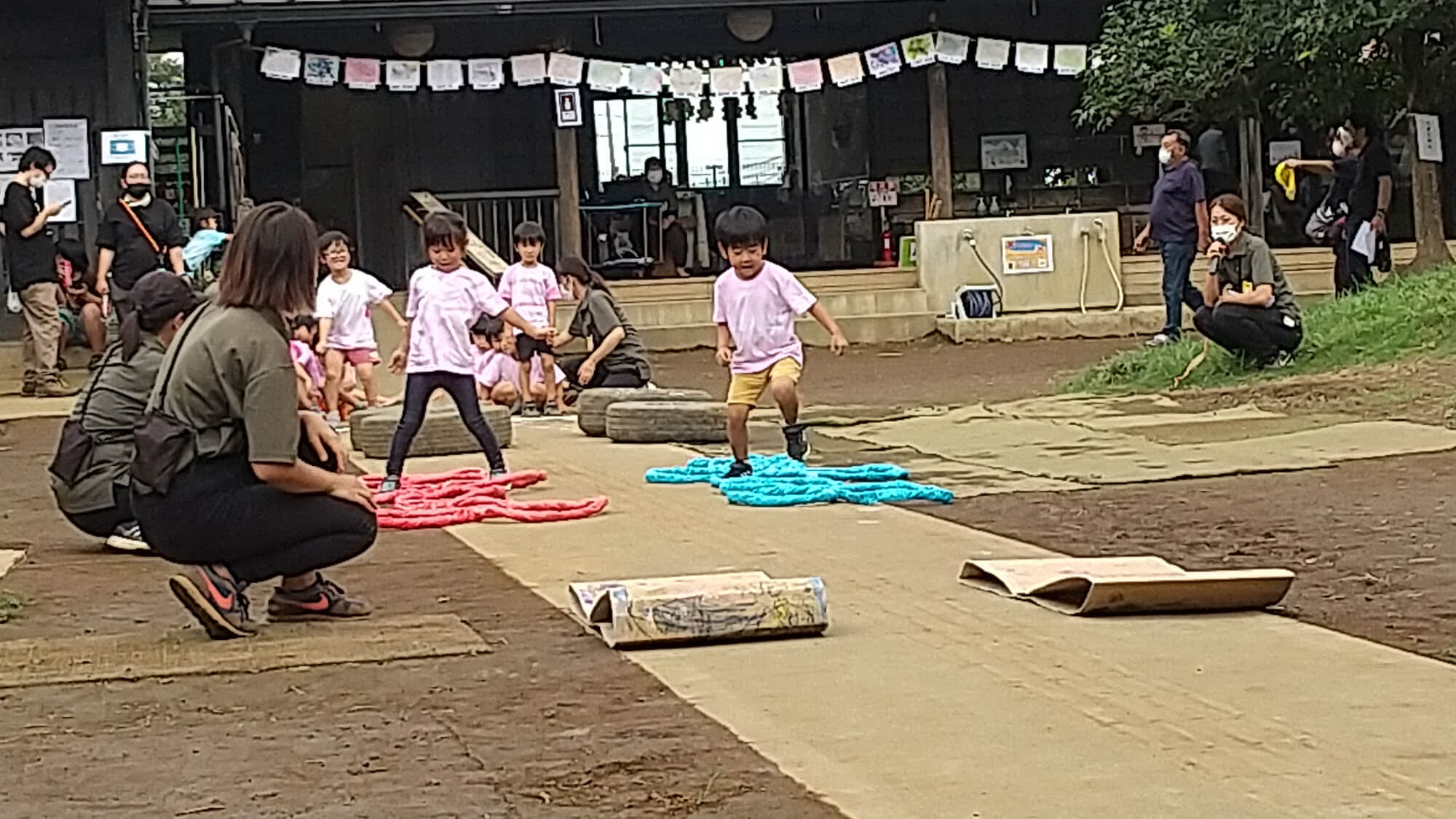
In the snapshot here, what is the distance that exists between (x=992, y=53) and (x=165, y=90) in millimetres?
10042

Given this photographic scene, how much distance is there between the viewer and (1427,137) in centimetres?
1908

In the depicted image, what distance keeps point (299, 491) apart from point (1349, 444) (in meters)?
6.04

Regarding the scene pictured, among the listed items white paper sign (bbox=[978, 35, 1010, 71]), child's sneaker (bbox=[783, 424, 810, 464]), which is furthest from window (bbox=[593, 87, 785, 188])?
child's sneaker (bbox=[783, 424, 810, 464])

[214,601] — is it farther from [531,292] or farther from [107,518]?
[531,292]

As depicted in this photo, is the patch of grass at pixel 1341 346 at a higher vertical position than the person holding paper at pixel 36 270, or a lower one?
lower

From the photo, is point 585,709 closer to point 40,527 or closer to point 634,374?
point 40,527

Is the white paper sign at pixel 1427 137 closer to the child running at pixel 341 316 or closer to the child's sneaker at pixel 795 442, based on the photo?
the child running at pixel 341 316

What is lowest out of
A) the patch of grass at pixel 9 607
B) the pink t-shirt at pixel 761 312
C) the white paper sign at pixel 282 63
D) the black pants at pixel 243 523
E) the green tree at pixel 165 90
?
the patch of grass at pixel 9 607

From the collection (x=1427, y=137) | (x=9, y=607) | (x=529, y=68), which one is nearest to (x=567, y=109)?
(x=529, y=68)

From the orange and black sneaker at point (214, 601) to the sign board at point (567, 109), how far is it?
16.9 metres

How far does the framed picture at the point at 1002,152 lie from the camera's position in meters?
27.4

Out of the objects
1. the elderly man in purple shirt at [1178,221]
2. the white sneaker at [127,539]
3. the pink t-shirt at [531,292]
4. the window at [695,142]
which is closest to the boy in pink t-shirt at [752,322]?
the white sneaker at [127,539]

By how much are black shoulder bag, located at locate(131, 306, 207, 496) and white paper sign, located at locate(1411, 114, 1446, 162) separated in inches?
588

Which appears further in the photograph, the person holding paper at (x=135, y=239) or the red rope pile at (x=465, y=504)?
the person holding paper at (x=135, y=239)
